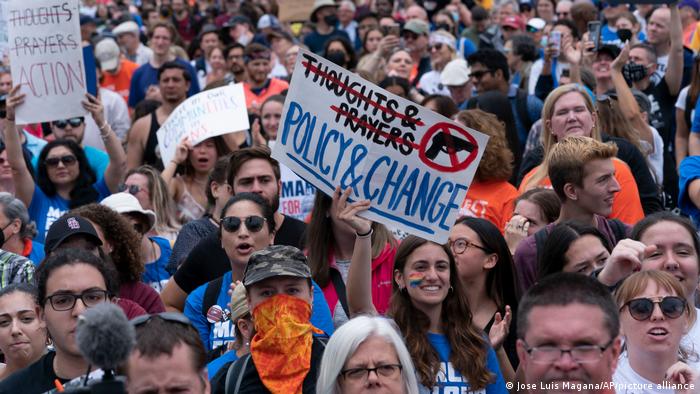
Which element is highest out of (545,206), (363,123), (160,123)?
(363,123)

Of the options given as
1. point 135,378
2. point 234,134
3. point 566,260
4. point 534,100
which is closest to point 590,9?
point 534,100

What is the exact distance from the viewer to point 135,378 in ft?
13.6

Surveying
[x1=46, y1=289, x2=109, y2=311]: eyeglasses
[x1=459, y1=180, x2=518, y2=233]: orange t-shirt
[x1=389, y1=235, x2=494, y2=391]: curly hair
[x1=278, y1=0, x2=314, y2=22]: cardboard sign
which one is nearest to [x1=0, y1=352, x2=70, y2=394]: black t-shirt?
[x1=46, y1=289, x2=109, y2=311]: eyeglasses

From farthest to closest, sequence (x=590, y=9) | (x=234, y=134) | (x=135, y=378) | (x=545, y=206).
Result: (x=590, y=9), (x=234, y=134), (x=545, y=206), (x=135, y=378)

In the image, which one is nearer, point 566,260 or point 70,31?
point 566,260

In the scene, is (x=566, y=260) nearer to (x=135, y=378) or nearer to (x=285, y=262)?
(x=285, y=262)

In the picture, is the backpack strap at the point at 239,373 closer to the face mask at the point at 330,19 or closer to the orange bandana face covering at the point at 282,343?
the orange bandana face covering at the point at 282,343

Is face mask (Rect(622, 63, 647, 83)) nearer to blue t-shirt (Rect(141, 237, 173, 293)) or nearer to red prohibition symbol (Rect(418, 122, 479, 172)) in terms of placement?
blue t-shirt (Rect(141, 237, 173, 293))

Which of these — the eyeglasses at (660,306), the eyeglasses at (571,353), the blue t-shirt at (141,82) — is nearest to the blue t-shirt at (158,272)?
the eyeglasses at (660,306)

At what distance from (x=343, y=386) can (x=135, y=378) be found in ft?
2.73

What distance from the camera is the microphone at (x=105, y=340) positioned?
297cm

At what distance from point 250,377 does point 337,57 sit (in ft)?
29.9

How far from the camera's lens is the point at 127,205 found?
26.3 feet

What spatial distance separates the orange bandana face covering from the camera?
4973mm
